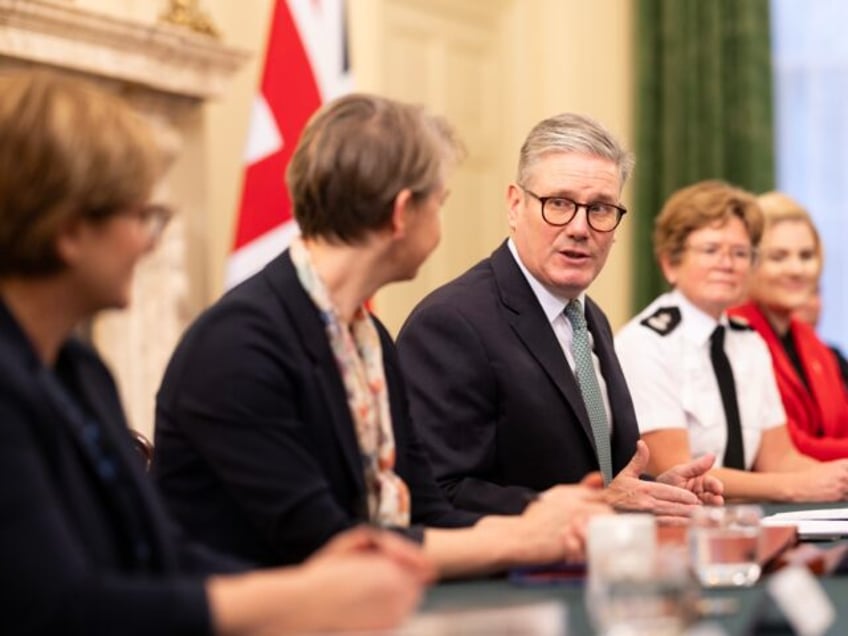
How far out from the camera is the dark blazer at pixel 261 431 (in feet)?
6.35

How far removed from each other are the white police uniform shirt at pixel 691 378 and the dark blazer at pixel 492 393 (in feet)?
2.51

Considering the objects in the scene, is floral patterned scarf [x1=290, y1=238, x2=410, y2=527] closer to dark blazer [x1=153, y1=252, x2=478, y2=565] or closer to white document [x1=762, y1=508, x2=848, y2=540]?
dark blazer [x1=153, y1=252, x2=478, y2=565]

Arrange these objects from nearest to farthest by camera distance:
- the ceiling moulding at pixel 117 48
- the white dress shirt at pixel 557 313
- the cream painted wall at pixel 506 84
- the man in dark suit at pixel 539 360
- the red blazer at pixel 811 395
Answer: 1. the man in dark suit at pixel 539 360
2. the white dress shirt at pixel 557 313
3. the red blazer at pixel 811 395
4. the ceiling moulding at pixel 117 48
5. the cream painted wall at pixel 506 84

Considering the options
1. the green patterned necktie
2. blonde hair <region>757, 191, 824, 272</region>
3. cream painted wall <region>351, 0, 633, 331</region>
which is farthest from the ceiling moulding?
the green patterned necktie

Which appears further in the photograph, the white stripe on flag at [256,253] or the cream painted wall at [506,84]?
the cream painted wall at [506,84]

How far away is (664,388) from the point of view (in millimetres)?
3623

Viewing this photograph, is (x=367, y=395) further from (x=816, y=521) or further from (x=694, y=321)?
(x=694, y=321)

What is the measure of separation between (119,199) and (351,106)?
1.76 ft

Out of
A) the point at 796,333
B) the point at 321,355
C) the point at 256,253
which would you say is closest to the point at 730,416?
the point at 796,333

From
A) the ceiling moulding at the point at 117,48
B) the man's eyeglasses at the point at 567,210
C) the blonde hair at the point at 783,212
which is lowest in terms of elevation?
the blonde hair at the point at 783,212

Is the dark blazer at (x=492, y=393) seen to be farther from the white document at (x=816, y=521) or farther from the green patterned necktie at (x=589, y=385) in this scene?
the white document at (x=816, y=521)

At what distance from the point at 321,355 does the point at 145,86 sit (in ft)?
9.91

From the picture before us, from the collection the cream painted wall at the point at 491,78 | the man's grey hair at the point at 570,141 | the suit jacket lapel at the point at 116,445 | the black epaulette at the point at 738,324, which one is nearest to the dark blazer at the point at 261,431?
the suit jacket lapel at the point at 116,445

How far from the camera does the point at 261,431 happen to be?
6.36ft
